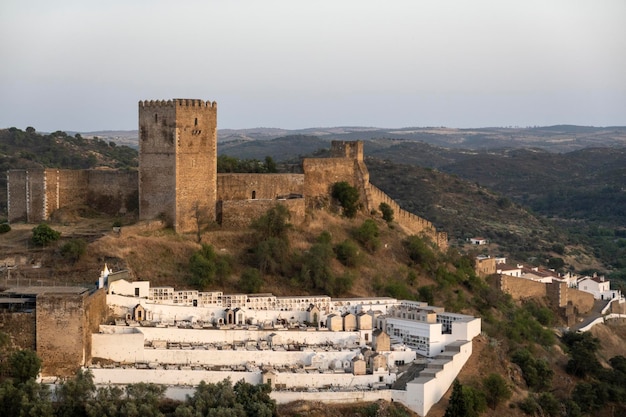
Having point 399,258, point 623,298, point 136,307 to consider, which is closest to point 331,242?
point 399,258

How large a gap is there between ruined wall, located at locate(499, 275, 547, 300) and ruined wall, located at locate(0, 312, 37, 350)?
1803 centimetres

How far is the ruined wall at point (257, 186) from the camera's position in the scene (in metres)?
28.5

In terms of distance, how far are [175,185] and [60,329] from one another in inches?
265

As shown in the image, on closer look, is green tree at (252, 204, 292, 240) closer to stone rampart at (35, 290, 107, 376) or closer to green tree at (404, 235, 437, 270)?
green tree at (404, 235, 437, 270)

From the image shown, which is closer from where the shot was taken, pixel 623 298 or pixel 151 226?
pixel 151 226

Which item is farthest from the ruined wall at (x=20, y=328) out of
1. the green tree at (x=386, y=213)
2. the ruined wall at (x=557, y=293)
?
the ruined wall at (x=557, y=293)

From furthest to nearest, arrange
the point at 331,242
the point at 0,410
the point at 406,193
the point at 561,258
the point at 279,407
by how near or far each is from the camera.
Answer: the point at 406,193
the point at 561,258
the point at 331,242
the point at 279,407
the point at 0,410

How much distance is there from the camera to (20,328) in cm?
2100

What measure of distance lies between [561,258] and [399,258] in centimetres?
2029

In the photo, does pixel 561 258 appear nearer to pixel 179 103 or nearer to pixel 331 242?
pixel 331 242

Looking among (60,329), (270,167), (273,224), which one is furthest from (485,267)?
(60,329)

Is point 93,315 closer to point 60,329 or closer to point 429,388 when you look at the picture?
point 60,329

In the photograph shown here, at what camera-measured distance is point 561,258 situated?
49.0 m

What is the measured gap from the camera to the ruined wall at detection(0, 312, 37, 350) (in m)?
Answer: 20.9
